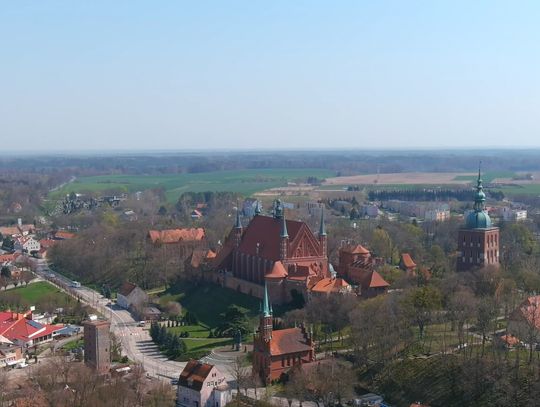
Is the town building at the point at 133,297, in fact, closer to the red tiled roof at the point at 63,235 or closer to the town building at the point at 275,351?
the town building at the point at 275,351

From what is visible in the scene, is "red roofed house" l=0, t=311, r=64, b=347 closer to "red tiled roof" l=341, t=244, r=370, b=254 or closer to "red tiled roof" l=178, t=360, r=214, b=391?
"red tiled roof" l=178, t=360, r=214, b=391

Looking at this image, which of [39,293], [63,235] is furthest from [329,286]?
[63,235]

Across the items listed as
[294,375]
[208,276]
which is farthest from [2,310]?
[294,375]

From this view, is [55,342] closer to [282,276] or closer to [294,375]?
[282,276]

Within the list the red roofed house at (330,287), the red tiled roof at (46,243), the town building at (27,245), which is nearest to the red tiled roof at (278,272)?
the red roofed house at (330,287)

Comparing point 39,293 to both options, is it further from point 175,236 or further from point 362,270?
point 362,270
